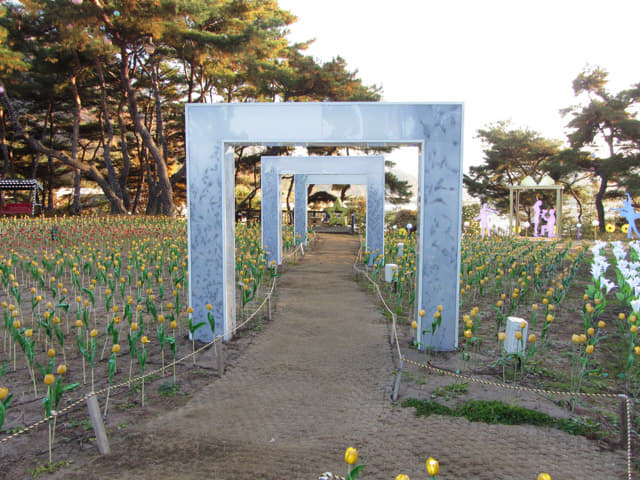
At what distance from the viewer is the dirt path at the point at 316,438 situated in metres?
2.66

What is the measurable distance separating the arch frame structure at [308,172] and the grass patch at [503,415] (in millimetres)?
7166

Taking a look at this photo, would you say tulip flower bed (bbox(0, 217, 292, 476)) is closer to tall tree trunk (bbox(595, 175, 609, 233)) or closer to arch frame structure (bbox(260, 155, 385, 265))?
arch frame structure (bbox(260, 155, 385, 265))

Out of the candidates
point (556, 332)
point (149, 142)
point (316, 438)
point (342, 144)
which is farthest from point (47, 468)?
point (149, 142)

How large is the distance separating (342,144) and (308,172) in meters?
7.11

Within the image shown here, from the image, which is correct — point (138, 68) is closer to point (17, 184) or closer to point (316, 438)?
point (17, 184)

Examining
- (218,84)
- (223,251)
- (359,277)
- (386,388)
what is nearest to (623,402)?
(386,388)

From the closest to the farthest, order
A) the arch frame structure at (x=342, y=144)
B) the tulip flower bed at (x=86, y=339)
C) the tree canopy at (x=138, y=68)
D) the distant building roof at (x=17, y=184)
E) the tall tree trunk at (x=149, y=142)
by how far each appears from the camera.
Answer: the tulip flower bed at (x=86, y=339) < the arch frame structure at (x=342, y=144) < the tree canopy at (x=138, y=68) < the tall tree trunk at (x=149, y=142) < the distant building roof at (x=17, y=184)

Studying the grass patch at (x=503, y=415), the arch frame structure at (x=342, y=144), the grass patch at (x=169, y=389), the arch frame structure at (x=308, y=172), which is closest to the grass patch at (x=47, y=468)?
the grass patch at (x=169, y=389)

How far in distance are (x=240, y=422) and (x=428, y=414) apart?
50.3 inches

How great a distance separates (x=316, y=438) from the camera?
10.0 ft

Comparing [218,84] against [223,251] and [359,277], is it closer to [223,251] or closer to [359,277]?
[359,277]

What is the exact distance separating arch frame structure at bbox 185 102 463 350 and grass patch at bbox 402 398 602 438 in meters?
1.42

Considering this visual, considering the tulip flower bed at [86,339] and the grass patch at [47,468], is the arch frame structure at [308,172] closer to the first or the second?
the tulip flower bed at [86,339]

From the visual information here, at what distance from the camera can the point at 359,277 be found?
959 centimetres
